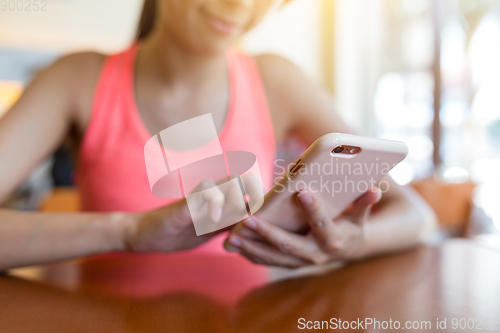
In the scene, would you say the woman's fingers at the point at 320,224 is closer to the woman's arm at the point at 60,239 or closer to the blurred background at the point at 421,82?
the woman's arm at the point at 60,239

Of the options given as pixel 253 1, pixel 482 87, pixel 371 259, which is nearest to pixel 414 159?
pixel 482 87

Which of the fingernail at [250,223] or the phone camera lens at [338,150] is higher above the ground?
the phone camera lens at [338,150]

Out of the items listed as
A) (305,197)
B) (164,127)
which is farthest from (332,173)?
(164,127)

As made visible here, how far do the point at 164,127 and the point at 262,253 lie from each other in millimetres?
138

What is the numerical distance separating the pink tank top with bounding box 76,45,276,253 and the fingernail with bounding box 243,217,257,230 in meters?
0.12

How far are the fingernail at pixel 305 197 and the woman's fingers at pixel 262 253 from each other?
0.05m

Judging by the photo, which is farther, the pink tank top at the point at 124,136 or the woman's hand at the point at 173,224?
the pink tank top at the point at 124,136

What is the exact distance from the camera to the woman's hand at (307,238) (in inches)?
9.7

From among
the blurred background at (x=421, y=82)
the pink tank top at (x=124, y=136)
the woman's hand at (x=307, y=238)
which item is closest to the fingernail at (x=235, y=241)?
the woman's hand at (x=307, y=238)

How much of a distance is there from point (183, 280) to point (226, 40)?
6.9 inches

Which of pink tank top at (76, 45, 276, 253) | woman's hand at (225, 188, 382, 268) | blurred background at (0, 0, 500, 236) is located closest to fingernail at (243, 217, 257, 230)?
woman's hand at (225, 188, 382, 268)

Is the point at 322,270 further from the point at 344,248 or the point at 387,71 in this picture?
the point at 387,71

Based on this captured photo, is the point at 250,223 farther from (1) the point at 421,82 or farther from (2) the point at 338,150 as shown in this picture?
(1) the point at 421,82

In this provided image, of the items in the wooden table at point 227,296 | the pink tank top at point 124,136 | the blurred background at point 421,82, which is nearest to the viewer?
the wooden table at point 227,296
